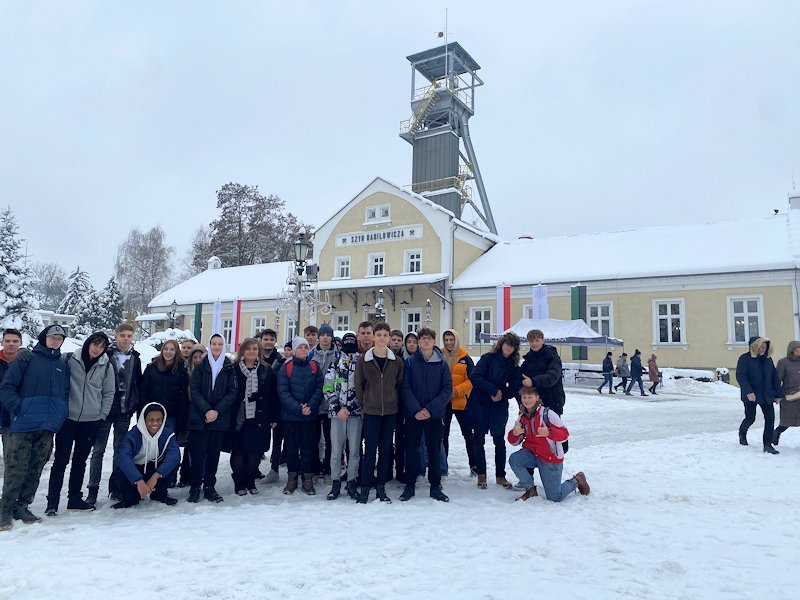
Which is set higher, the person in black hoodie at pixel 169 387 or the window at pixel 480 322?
the window at pixel 480 322

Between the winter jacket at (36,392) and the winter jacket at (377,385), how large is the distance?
111 inches

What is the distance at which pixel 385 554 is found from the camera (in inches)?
169

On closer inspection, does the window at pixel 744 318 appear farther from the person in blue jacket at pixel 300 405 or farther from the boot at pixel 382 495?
the person in blue jacket at pixel 300 405

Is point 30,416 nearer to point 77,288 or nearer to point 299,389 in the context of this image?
point 299,389

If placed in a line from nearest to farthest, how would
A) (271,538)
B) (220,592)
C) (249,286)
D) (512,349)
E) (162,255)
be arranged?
(220,592) < (271,538) < (512,349) < (249,286) < (162,255)

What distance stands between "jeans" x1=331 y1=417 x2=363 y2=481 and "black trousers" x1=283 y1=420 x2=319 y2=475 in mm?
264

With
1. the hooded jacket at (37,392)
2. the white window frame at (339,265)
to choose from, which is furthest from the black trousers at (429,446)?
the white window frame at (339,265)

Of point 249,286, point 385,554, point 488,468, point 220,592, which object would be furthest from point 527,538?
point 249,286

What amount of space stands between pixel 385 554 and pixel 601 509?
2348mm

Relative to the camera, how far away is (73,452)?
567cm

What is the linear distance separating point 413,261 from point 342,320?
5.05m

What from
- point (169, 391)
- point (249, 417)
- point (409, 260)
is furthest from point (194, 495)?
point (409, 260)

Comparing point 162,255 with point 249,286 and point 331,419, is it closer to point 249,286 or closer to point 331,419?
point 249,286

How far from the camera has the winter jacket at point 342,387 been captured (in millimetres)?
6234
